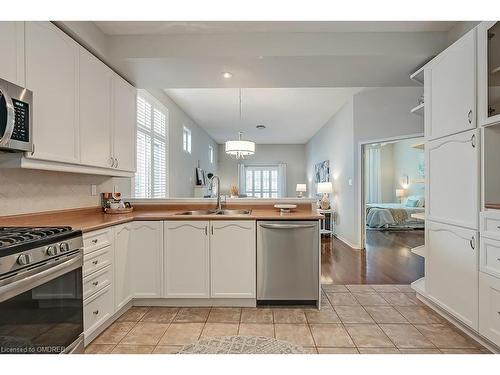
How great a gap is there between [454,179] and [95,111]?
119 inches

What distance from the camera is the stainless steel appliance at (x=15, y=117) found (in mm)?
1536

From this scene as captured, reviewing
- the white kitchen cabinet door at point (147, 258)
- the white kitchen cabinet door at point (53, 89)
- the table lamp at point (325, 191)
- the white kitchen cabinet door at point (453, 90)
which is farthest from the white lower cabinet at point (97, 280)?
the table lamp at point (325, 191)

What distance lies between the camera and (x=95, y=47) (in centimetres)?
240

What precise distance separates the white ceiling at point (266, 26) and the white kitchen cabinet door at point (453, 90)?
1.30 feet

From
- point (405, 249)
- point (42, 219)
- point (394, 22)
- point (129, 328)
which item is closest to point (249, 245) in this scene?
point (129, 328)

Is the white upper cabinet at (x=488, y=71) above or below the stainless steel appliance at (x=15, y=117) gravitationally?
above

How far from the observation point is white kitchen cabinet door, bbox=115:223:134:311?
2303mm

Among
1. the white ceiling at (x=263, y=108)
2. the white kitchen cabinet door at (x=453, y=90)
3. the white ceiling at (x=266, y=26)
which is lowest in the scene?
the white kitchen cabinet door at (x=453, y=90)

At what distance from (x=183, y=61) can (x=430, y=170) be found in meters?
2.48

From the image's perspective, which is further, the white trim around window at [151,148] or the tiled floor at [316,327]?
the white trim around window at [151,148]

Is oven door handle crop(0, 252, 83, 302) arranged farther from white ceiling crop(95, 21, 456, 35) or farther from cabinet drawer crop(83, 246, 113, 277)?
white ceiling crop(95, 21, 456, 35)

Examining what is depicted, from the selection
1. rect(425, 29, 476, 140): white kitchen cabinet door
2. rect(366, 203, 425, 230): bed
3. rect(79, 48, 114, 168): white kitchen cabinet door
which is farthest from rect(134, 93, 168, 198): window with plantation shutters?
rect(366, 203, 425, 230): bed

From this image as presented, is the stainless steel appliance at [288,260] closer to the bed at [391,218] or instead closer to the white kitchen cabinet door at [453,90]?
the white kitchen cabinet door at [453,90]

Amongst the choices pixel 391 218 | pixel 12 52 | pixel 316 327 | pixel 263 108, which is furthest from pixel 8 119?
pixel 391 218
